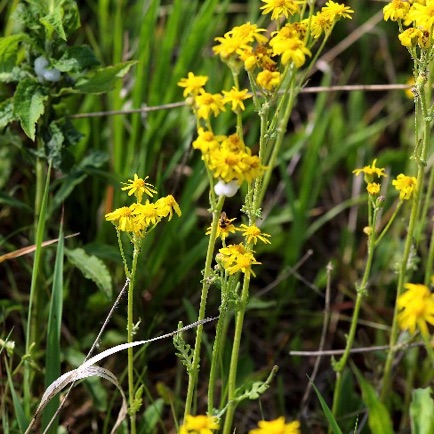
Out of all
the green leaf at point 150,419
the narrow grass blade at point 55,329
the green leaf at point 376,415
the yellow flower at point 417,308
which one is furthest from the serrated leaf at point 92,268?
the yellow flower at point 417,308

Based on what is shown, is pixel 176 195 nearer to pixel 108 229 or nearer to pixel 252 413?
pixel 108 229

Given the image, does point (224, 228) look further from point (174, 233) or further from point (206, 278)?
point (174, 233)

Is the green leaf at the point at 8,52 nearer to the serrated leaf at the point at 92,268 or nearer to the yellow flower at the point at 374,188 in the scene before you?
the serrated leaf at the point at 92,268

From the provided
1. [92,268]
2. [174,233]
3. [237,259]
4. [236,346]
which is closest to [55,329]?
[92,268]

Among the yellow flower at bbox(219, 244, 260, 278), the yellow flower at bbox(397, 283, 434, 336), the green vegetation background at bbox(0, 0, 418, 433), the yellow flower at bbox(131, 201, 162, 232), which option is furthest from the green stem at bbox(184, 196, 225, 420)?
the green vegetation background at bbox(0, 0, 418, 433)

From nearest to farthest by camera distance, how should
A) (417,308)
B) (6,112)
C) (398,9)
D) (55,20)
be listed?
(417,308), (398,9), (55,20), (6,112)

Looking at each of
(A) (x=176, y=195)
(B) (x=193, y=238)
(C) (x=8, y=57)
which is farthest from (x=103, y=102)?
(C) (x=8, y=57)

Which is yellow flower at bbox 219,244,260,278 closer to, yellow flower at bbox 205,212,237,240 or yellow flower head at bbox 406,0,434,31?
yellow flower at bbox 205,212,237,240
